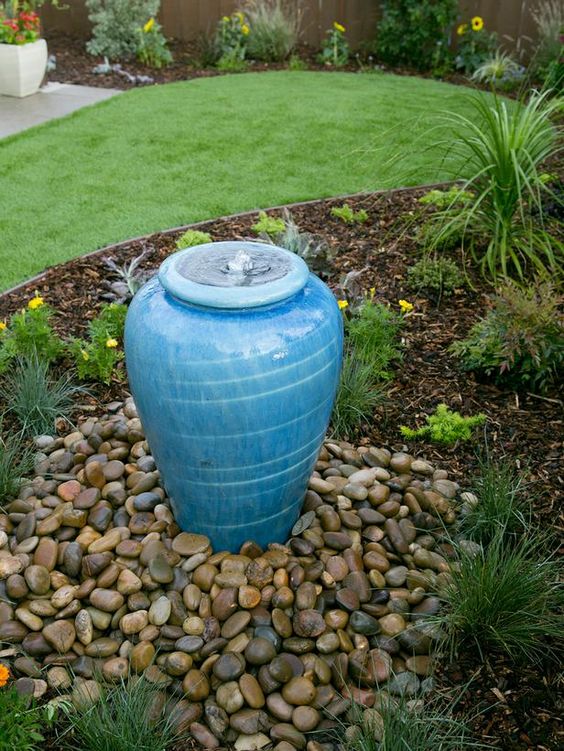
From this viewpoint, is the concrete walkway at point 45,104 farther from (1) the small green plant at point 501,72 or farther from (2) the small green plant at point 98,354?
(1) the small green plant at point 501,72

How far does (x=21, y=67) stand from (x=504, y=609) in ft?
24.3

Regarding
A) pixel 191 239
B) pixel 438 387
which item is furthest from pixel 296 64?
pixel 438 387

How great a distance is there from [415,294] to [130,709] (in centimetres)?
299

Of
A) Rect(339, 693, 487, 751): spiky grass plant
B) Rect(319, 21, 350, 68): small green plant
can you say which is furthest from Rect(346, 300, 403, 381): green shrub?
Rect(319, 21, 350, 68): small green plant

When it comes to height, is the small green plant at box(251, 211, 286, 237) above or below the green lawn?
above

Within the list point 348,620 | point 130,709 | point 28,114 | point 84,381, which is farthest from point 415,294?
point 28,114

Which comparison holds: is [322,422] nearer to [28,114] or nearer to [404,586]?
[404,586]

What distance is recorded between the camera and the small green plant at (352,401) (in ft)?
11.0

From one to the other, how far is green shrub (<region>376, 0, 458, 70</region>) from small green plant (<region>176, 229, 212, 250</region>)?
5.92m

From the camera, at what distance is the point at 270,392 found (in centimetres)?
221

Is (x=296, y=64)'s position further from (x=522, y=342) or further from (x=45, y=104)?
(x=522, y=342)

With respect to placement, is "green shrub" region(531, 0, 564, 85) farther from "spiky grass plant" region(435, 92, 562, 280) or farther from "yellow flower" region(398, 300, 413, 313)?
"yellow flower" region(398, 300, 413, 313)

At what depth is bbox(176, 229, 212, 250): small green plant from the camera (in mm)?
4660

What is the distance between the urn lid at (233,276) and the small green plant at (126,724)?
1.13 m
